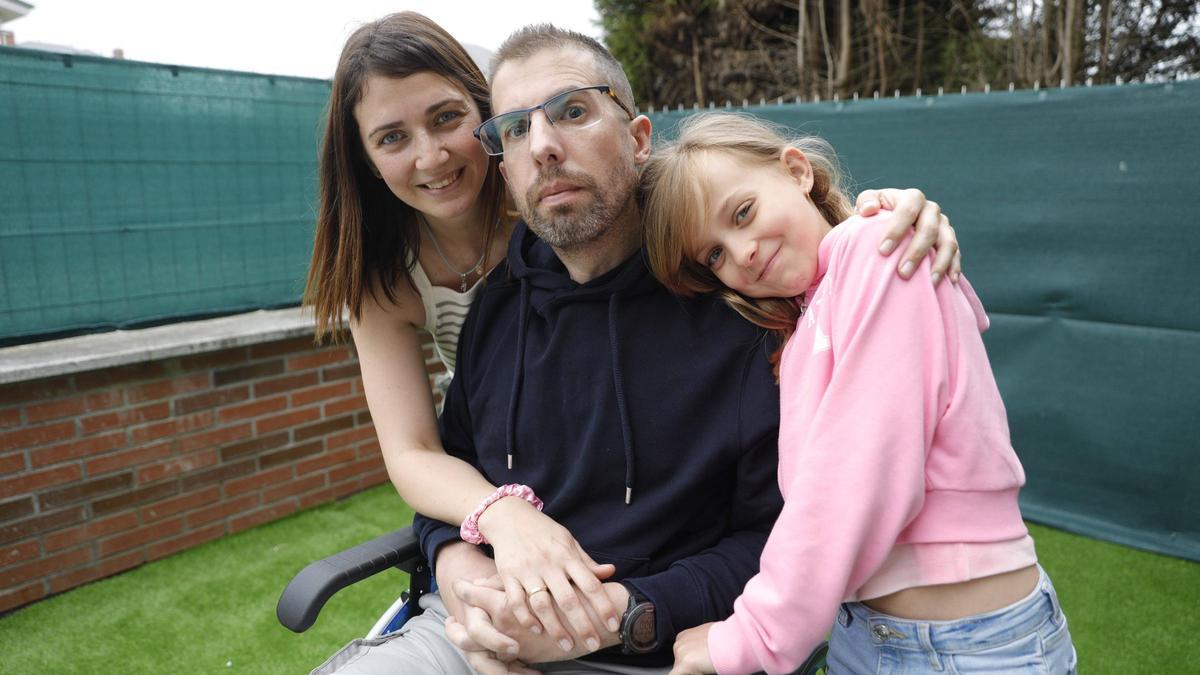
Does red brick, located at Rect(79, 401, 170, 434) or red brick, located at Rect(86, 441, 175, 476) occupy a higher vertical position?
red brick, located at Rect(79, 401, 170, 434)

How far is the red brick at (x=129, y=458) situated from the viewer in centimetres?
316

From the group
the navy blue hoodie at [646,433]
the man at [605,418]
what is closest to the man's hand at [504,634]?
the man at [605,418]

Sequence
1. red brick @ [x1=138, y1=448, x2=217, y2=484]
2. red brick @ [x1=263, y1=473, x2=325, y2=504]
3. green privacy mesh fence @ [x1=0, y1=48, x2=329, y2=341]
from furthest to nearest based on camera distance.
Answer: red brick @ [x1=263, y1=473, x2=325, y2=504] < red brick @ [x1=138, y1=448, x2=217, y2=484] < green privacy mesh fence @ [x1=0, y1=48, x2=329, y2=341]

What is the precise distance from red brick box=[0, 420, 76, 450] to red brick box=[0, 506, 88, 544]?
28cm

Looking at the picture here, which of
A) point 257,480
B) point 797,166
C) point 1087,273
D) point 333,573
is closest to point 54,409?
point 257,480

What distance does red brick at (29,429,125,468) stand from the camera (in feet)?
9.86

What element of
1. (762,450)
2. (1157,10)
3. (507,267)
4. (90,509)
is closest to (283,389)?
(90,509)

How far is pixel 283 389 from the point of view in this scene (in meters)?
3.74

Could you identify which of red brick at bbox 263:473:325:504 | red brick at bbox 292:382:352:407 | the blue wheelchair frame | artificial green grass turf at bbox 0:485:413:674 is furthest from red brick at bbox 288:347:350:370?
the blue wheelchair frame

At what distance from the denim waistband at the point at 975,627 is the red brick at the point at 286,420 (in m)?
3.11

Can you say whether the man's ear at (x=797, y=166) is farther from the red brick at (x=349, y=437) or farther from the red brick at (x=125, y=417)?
the red brick at (x=349, y=437)

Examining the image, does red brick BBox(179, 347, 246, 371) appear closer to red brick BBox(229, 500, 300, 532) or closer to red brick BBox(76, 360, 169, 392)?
red brick BBox(76, 360, 169, 392)

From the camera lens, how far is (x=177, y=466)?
11.2 ft

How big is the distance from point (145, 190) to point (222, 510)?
1.40 metres
